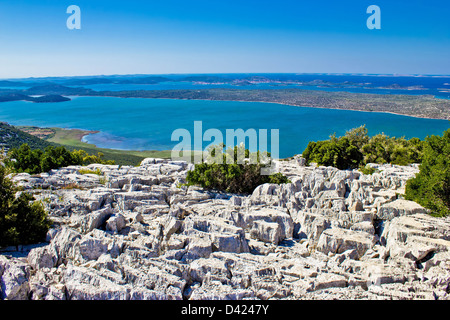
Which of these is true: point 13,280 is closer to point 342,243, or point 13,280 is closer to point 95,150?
point 342,243

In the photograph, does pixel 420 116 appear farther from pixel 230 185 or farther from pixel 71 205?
pixel 71 205

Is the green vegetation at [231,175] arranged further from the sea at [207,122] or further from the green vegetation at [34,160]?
the sea at [207,122]

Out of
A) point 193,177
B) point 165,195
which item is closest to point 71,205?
point 165,195

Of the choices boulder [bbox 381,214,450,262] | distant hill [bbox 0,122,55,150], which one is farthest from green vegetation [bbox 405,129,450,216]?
distant hill [bbox 0,122,55,150]

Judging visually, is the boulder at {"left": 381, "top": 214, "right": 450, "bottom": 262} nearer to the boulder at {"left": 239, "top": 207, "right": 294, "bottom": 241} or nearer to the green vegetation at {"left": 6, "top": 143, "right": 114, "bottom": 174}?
the boulder at {"left": 239, "top": 207, "right": 294, "bottom": 241}

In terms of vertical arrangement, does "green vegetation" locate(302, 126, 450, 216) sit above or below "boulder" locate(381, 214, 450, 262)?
above

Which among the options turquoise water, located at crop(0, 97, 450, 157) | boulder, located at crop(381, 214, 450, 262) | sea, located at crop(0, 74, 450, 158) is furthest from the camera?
turquoise water, located at crop(0, 97, 450, 157)
